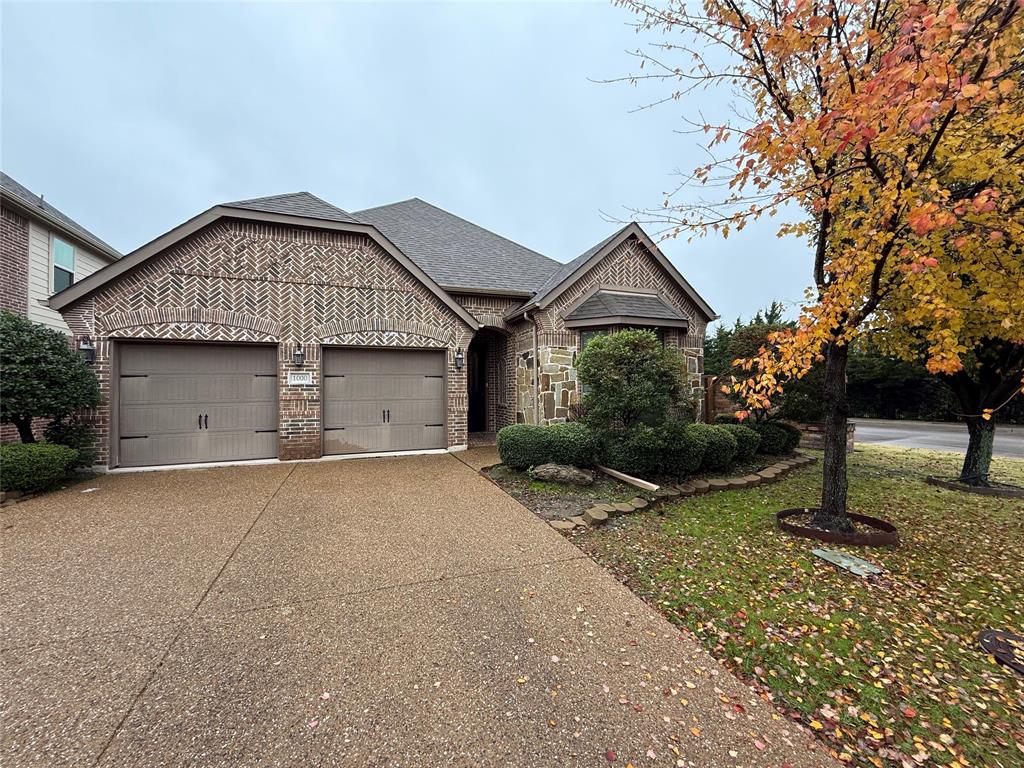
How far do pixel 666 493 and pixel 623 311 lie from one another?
5061 millimetres

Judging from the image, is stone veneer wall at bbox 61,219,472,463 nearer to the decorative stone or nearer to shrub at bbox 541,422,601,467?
shrub at bbox 541,422,601,467

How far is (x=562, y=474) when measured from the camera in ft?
20.3

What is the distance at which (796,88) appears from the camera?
13.8ft

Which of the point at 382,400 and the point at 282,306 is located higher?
the point at 282,306

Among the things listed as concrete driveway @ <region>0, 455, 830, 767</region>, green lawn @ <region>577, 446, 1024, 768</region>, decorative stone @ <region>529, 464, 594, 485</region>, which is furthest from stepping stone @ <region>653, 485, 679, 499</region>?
concrete driveway @ <region>0, 455, 830, 767</region>

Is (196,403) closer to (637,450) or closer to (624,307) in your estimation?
(637,450)

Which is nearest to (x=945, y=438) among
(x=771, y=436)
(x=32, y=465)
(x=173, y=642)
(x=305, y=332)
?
(x=771, y=436)

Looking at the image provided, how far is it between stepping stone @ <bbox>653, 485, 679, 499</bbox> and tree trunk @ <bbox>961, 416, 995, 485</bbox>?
548 cm

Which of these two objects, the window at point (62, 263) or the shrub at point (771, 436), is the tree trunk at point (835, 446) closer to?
the shrub at point (771, 436)

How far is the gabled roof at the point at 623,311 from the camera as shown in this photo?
30.7ft

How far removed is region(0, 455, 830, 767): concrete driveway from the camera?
1.80 m

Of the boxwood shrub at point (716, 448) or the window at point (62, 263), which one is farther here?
the window at point (62, 263)

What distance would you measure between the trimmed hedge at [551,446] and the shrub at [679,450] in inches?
42.7

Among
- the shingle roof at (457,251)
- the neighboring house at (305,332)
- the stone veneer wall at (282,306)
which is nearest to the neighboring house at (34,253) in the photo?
the stone veneer wall at (282,306)
